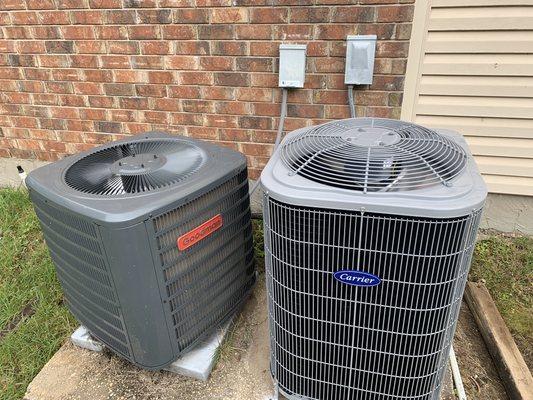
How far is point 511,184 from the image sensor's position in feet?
7.97

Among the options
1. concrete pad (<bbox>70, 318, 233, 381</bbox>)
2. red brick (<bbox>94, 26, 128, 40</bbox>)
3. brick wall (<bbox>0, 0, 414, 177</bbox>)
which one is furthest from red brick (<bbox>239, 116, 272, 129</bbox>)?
concrete pad (<bbox>70, 318, 233, 381</bbox>)

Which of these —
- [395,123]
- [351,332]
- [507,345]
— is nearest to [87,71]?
[395,123]

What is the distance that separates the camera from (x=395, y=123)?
A: 1.55m

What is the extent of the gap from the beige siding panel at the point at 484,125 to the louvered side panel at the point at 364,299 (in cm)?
140

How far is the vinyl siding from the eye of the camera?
2072 millimetres

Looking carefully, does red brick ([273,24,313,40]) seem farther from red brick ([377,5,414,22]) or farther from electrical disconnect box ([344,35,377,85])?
red brick ([377,5,414,22])

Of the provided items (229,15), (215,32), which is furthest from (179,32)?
(229,15)

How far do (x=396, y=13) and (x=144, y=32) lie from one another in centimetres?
147

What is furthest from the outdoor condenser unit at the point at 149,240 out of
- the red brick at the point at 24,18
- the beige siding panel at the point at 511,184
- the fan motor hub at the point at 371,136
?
the beige siding panel at the point at 511,184

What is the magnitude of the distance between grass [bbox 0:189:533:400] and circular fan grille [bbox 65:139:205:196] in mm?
791

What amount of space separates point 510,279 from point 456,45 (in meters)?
1.31

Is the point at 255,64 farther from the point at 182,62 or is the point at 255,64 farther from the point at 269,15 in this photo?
the point at 182,62

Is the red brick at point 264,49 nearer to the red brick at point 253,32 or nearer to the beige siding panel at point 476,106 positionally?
the red brick at point 253,32

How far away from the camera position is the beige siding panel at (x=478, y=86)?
2.18 m
